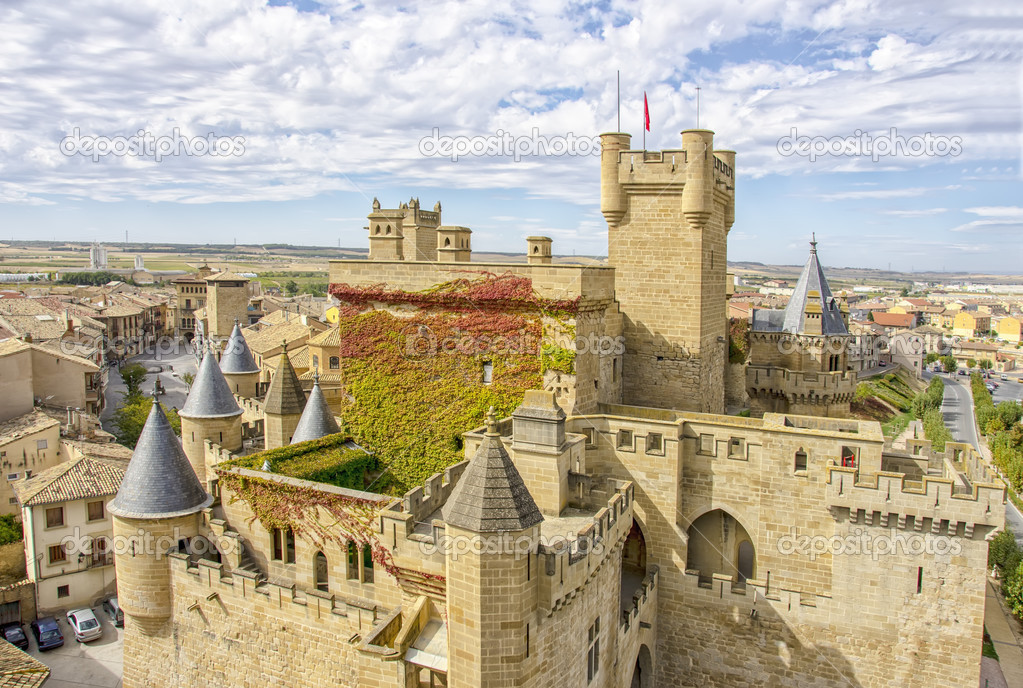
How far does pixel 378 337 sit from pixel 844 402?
2007cm

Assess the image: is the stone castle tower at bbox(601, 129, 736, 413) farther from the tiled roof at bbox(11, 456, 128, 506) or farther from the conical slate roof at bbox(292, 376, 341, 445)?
the tiled roof at bbox(11, 456, 128, 506)

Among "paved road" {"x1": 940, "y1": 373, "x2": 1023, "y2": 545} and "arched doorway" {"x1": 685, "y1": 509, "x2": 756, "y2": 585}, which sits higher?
"arched doorway" {"x1": 685, "y1": 509, "x2": 756, "y2": 585}

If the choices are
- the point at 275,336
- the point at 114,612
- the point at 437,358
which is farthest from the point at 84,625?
the point at 275,336

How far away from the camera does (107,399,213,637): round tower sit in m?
19.3

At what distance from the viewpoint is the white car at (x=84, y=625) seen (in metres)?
28.3

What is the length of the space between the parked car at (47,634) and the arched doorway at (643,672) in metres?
21.8

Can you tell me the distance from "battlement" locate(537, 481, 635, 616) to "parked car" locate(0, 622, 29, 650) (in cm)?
2447

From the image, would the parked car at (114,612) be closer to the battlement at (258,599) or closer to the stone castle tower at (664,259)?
the battlement at (258,599)

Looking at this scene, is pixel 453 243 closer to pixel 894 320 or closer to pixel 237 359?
Answer: pixel 237 359

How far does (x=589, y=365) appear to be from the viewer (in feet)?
70.5

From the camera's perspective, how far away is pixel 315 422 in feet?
80.6

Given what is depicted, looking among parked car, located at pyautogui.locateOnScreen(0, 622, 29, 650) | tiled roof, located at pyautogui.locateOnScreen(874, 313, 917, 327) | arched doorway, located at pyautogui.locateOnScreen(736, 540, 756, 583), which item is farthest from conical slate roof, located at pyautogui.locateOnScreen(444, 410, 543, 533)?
tiled roof, located at pyautogui.locateOnScreen(874, 313, 917, 327)

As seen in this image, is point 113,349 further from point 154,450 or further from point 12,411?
point 154,450

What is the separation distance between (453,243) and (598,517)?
14.7 metres
